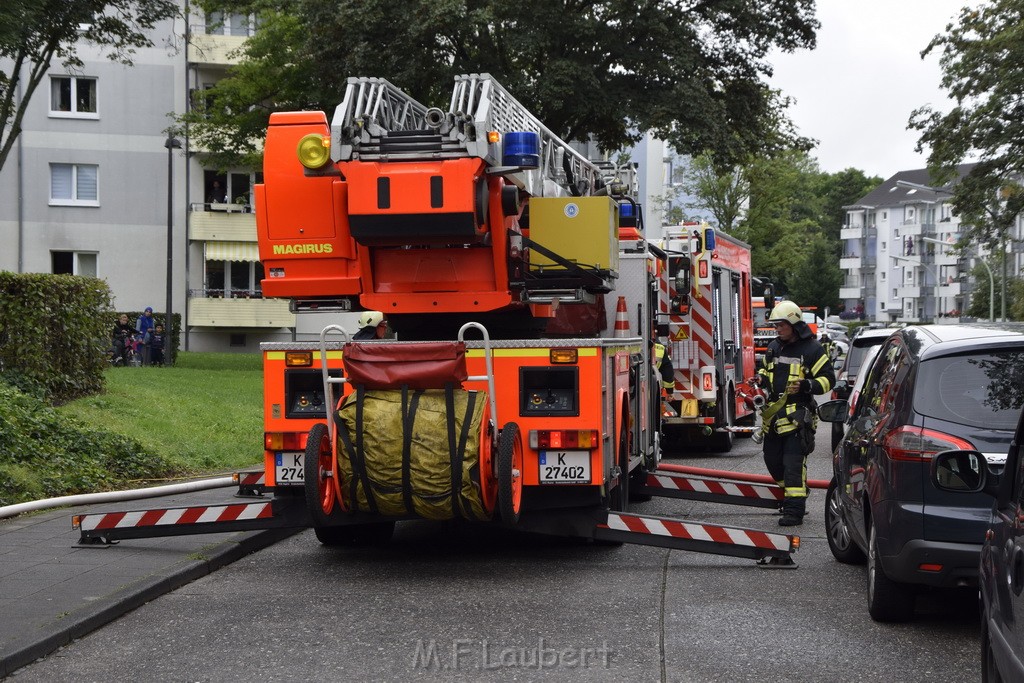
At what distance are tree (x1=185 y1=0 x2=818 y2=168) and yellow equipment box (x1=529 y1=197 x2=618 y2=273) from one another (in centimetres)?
1667

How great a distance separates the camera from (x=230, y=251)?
46250 mm

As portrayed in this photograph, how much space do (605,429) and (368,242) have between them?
6.59 ft

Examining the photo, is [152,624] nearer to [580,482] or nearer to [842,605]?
[580,482]

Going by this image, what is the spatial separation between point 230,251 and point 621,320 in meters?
36.0

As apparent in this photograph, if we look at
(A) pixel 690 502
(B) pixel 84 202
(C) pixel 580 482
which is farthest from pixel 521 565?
(B) pixel 84 202

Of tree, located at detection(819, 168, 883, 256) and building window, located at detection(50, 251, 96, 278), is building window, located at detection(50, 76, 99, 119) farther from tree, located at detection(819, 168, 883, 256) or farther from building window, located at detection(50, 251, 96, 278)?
tree, located at detection(819, 168, 883, 256)

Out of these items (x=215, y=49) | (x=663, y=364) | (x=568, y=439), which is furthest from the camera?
(x=215, y=49)

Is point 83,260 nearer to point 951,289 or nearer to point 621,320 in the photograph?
point 621,320

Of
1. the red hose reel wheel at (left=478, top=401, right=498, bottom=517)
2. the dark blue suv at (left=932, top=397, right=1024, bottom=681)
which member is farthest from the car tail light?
the red hose reel wheel at (left=478, top=401, right=498, bottom=517)

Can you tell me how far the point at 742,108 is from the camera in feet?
100

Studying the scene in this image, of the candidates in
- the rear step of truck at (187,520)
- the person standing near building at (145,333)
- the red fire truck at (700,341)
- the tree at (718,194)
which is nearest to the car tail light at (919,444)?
the rear step of truck at (187,520)

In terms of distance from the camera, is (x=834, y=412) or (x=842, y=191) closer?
(x=834, y=412)

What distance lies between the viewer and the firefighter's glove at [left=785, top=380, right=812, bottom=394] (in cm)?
1100

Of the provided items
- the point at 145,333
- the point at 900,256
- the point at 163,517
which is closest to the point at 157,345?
the point at 145,333
